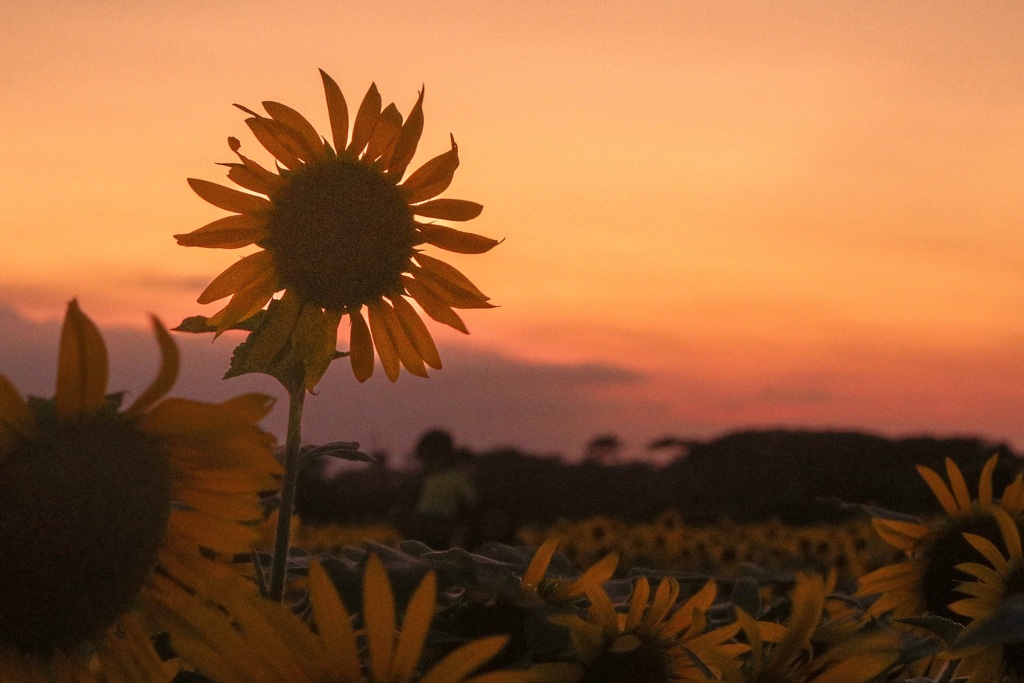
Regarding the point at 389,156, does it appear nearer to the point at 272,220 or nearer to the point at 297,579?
the point at 272,220

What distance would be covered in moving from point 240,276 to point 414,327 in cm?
32

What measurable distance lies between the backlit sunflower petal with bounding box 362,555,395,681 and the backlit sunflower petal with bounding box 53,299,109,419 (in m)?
0.38

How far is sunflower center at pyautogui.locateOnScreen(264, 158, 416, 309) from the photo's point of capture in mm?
1825

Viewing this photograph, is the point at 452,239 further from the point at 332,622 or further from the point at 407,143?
the point at 332,622

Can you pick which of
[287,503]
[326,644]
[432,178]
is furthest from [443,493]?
[326,644]

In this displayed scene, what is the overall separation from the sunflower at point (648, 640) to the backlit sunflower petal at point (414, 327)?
613 mm

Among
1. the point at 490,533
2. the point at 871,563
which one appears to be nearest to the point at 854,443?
the point at 490,533

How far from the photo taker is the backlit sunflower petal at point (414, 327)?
6.10 ft

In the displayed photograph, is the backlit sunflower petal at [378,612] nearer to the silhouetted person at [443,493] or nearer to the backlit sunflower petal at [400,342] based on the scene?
the backlit sunflower petal at [400,342]

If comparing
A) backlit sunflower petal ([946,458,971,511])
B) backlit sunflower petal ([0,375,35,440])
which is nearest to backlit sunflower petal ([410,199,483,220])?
backlit sunflower petal ([0,375,35,440])

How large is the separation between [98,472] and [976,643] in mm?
862

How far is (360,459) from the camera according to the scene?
1444mm

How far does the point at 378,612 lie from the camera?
93 centimetres

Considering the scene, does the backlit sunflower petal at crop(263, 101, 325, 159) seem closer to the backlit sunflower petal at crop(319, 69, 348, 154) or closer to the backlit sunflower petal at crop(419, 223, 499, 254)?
the backlit sunflower petal at crop(319, 69, 348, 154)
